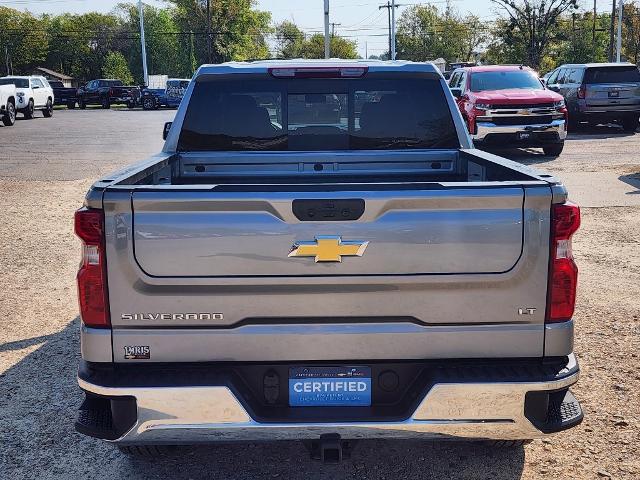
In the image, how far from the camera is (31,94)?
113 ft

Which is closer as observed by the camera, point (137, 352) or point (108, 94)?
point (137, 352)

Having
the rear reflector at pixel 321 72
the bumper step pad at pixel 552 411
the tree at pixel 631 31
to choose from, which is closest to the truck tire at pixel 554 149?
the rear reflector at pixel 321 72

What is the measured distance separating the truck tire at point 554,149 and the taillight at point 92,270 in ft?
48.5

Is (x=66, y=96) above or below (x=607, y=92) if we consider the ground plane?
above

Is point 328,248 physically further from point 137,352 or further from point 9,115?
point 9,115

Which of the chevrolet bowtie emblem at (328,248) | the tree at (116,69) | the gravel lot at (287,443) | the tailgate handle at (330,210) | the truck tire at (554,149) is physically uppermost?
the tree at (116,69)

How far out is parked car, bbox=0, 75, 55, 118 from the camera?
33281 mm

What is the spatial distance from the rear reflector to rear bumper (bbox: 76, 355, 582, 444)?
84.6 inches

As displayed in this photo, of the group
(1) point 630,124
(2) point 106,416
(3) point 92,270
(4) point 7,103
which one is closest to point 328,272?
(3) point 92,270

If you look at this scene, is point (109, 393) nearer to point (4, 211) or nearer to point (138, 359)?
point (138, 359)

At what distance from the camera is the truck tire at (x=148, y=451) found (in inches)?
141

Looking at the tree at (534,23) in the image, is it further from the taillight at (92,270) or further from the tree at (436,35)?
the taillight at (92,270)

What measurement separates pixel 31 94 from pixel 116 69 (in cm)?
6532

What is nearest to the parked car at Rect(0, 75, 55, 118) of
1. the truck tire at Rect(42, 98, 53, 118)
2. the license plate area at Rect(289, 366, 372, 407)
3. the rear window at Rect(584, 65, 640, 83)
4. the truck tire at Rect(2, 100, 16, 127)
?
the truck tire at Rect(42, 98, 53, 118)
